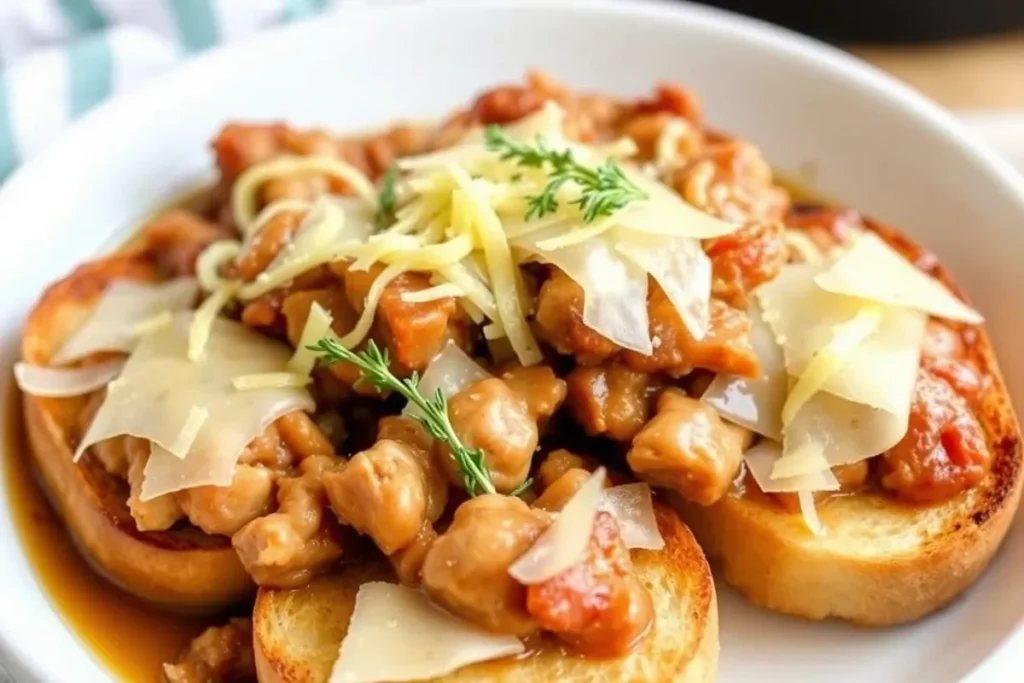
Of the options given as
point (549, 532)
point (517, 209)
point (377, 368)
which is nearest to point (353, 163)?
point (517, 209)

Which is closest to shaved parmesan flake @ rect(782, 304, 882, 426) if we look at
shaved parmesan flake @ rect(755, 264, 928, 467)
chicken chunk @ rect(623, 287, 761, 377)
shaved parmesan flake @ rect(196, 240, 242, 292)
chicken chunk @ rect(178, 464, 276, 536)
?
shaved parmesan flake @ rect(755, 264, 928, 467)

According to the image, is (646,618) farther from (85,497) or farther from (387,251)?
(85,497)

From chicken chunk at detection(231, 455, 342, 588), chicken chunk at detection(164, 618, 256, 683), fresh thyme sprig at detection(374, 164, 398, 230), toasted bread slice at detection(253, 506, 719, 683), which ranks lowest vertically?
chicken chunk at detection(164, 618, 256, 683)

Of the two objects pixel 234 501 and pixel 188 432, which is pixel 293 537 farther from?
pixel 188 432

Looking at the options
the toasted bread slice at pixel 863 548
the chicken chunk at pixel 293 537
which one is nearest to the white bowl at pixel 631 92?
the toasted bread slice at pixel 863 548

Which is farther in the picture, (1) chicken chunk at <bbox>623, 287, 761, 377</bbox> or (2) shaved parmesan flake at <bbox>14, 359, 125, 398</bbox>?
(2) shaved parmesan flake at <bbox>14, 359, 125, 398</bbox>

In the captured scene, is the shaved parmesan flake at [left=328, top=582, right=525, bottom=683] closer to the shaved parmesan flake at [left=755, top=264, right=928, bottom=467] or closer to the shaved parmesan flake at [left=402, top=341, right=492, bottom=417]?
the shaved parmesan flake at [left=402, top=341, right=492, bottom=417]
